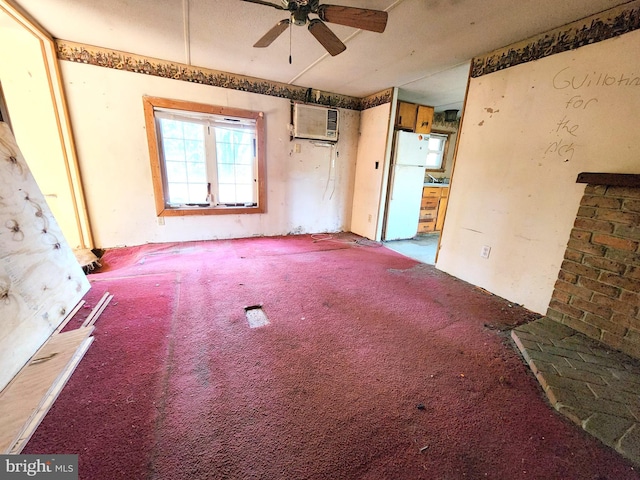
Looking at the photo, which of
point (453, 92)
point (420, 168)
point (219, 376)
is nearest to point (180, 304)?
point (219, 376)

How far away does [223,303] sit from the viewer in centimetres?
220

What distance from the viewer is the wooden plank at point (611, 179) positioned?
168 cm

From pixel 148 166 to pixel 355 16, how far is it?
9.61 ft

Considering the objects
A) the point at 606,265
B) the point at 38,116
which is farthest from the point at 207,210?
the point at 606,265

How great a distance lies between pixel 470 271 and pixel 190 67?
4118 millimetres

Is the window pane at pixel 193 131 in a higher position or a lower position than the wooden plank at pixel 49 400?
higher

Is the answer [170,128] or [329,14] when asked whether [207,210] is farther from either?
[329,14]

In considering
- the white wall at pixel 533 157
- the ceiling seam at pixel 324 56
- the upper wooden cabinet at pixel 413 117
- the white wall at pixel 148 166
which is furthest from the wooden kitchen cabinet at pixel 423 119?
the ceiling seam at pixel 324 56

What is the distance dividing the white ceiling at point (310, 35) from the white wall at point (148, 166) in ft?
1.18

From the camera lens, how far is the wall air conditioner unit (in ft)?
12.6

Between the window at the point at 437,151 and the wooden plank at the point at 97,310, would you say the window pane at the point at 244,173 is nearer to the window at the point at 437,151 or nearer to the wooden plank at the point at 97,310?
the wooden plank at the point at 97,310

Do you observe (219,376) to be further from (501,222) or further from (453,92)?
(453,92)

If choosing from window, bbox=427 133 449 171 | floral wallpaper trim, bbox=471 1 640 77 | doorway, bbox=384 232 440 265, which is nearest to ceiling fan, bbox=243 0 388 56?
floral wallpaper trim, bbox=471 1 640 77
